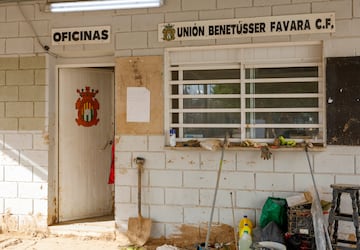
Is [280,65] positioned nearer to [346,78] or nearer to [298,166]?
[346,78]

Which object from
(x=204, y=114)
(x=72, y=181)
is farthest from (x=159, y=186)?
(x=72, y=181)

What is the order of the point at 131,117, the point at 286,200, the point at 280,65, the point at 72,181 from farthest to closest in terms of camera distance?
the point at 72,181
the point at 131,117
the point at 280,65
the point at 286,200

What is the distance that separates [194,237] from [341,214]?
1541 mm

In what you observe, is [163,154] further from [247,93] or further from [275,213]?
[275,213]

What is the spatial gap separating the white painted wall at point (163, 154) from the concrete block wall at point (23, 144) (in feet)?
0.04

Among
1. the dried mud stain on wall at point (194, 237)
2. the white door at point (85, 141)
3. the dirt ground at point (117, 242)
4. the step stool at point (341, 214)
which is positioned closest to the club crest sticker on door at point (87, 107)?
the white door at point (85, 141)

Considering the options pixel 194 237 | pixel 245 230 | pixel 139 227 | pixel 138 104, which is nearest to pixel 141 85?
pixel 138 104

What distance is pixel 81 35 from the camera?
4555 mm

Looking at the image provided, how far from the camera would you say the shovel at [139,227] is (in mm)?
4293

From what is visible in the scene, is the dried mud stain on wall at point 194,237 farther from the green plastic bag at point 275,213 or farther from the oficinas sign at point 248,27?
the oficinas sign at point 248,27

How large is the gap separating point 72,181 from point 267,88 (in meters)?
2.69

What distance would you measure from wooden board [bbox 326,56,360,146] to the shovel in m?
2.04

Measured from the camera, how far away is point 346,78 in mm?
3926

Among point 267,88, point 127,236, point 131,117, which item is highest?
point 267,88
